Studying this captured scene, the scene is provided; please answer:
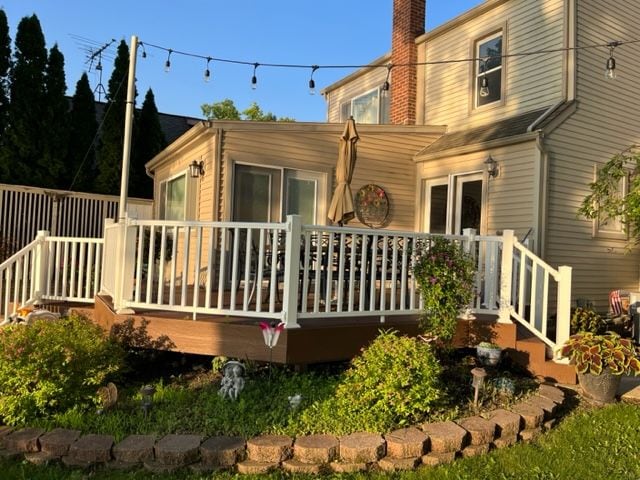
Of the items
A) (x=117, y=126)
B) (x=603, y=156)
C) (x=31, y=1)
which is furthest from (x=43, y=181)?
(x=603, y=156)

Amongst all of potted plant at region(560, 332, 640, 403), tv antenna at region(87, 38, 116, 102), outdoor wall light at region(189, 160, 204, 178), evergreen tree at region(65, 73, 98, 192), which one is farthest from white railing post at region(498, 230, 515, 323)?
tv antenna at region(87, 38, 116, 102)

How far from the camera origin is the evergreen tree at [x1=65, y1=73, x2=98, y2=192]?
12500mm

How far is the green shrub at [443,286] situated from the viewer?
477 cm

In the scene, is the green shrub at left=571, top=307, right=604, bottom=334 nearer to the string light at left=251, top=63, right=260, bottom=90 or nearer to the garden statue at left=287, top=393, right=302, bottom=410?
the garden statue at left=287, top=393, right=302, bottom=410

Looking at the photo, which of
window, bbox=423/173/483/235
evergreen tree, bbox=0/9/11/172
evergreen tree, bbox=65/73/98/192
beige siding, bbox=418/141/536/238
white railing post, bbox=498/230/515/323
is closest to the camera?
white railing post, bbox=498/230/515/323

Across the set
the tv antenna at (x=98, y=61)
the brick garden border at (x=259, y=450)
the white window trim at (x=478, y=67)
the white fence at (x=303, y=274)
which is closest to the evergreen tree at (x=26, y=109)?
the tv antenna at (x=98, y=61)

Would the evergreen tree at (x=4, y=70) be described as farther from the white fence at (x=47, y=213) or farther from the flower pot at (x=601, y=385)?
the flower pot at (x=601, y=385)

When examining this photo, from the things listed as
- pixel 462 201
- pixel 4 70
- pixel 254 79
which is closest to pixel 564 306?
pixel 462 201

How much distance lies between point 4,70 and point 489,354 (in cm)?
1224

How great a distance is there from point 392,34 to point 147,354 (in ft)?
28.8

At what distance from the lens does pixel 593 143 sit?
26.2ft

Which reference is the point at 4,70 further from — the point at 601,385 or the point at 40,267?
the point at 601,385

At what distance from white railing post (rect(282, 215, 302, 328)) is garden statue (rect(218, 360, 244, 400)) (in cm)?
57

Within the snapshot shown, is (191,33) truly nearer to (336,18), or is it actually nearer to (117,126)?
(117,126)
